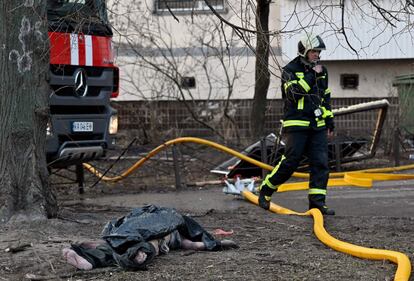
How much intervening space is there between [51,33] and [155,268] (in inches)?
134

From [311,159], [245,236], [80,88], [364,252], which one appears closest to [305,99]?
[311,159]

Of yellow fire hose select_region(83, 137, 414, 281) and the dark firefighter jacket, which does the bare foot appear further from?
the dark firefighter jacket

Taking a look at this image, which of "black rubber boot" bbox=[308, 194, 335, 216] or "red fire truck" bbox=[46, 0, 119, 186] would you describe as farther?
"red fire truck" bbox=[46, 0, 119, 186]

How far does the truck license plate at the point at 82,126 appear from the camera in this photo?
8.88m

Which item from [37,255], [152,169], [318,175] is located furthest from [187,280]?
[152,169]

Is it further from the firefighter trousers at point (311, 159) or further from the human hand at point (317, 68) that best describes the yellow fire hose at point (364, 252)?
the human hand at point (317, 68)

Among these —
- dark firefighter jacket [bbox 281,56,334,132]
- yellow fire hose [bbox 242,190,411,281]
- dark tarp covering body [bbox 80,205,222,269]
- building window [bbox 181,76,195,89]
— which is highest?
building window [bbox 181,76,195,89]

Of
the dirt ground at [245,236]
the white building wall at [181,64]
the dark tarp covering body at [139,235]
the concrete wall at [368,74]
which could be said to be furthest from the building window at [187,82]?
the dark tarp covering body at [139,235]

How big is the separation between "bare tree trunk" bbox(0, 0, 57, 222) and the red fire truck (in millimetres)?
1040

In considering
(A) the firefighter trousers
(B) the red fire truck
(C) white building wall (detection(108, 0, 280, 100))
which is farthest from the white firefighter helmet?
(C) white building wall (detection(108, 0, 280, 100))

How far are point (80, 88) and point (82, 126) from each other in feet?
1.54

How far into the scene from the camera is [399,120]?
13.7 metres

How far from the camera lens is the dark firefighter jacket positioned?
781cm

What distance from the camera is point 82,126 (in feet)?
29.5
